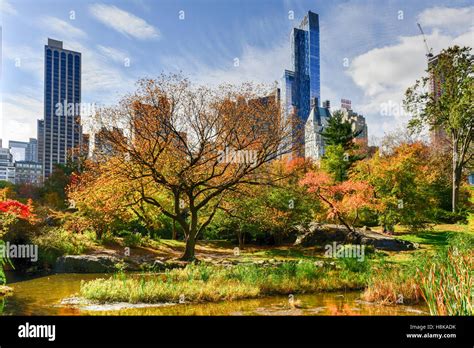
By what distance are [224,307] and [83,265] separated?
533 centimetres

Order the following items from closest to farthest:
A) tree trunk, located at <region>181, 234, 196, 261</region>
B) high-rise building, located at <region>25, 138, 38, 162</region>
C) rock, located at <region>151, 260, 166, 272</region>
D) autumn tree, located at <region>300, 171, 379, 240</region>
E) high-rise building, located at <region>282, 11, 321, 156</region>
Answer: high-rise building, located at <region>282, 11, 321, 156</region> < high-rise building, located at <region>25, 138, 38, 162</region> < rock, located at <region>151, 260, 166, 272</region> < tree trunk, located at <region>181, 234, 196, 261</region> < autumn tree, located at <region>300, 171, 379, 240</region>

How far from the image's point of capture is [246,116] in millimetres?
10805

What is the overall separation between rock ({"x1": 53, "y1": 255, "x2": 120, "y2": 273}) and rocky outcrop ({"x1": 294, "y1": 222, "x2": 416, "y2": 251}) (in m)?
7.87

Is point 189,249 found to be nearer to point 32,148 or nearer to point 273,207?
point 273,207

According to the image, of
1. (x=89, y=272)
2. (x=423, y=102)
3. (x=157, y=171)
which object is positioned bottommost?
(x=89, y=272)

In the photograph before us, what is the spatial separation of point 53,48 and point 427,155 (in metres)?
17.5

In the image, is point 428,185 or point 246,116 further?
point 428,185

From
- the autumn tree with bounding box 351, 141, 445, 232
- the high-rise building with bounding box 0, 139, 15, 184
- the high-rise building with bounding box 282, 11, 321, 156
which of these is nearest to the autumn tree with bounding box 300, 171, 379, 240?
the autumn tree with bounding box 351, 141, 445, 232

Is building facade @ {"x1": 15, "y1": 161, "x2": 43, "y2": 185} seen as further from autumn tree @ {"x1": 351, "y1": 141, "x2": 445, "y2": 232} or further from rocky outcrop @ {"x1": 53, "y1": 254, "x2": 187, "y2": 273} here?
autumn tree @ {"x1": 351, "y1": 141, "x2": 445, "y2": 232}

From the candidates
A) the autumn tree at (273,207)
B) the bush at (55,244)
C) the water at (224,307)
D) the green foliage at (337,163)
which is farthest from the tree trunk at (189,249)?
the green foliage at (337,163)

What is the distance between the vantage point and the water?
6.28m
